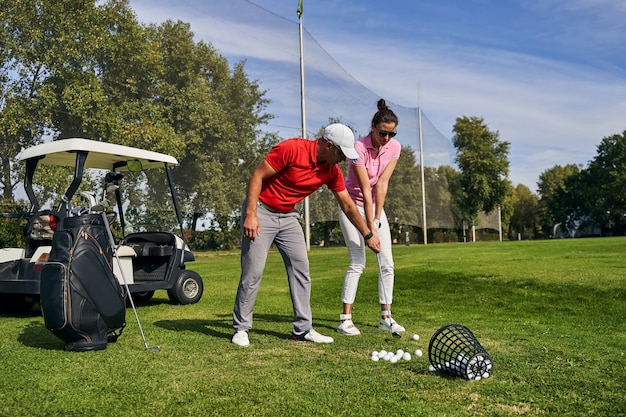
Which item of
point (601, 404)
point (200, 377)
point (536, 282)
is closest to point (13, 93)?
point (536, 282)

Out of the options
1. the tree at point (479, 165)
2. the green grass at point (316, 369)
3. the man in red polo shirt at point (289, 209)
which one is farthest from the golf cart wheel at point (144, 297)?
the tree at point (479, 165)

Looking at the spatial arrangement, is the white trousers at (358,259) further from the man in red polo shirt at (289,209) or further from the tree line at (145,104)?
the tree line at (145,104)

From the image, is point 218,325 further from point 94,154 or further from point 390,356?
point 94,154

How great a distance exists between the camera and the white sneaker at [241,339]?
4281 millimetres

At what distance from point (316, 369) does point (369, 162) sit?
83.3 inches

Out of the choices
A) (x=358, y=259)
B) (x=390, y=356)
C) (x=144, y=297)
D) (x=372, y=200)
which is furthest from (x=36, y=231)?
(x=390, y=356)

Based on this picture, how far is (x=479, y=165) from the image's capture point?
48.0 meters

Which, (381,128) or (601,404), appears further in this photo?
(381,128)

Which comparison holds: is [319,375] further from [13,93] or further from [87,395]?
[13,93]

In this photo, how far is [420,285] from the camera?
8.98 metres

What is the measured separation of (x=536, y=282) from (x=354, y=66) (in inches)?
819

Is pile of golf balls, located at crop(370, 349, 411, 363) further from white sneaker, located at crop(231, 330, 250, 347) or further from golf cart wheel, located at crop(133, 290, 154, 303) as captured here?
golf cart wheel, located at crop(133, 290, 154, 303)

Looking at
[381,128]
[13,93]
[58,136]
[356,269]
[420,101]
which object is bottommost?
[356,269]

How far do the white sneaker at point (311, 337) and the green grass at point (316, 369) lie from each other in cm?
11
